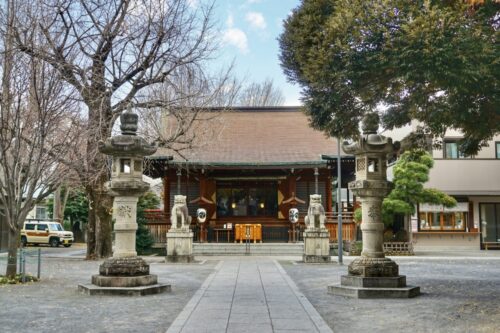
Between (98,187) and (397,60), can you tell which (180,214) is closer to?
(98,187)

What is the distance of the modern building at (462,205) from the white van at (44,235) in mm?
23906

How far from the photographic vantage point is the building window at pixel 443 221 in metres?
30.5

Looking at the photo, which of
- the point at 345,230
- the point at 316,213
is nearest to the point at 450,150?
the point at 345,230

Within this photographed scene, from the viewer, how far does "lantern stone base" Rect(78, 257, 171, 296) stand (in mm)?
10859

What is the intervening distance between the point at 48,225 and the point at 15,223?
83.7ft

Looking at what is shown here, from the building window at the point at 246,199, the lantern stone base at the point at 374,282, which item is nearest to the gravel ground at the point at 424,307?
the lantern stone base at the point at 374,282

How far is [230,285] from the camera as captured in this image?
1247 cm

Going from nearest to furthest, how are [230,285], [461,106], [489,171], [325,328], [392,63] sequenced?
[325,328] < [392,63] < [461,106] < [230,285] < [489,171]

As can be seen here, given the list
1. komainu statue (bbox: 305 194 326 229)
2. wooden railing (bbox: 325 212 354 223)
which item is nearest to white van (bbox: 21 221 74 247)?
wooden railing (bbox: 325 212 354 223)

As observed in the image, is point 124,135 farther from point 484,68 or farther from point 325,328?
point 484,68

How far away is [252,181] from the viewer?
1134 inches

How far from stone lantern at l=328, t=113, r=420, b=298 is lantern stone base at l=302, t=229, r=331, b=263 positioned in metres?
8.38

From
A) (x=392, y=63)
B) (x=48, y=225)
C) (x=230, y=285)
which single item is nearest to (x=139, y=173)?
(x=230, y=285)

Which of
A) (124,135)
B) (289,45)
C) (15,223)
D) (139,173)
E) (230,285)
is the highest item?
(289,45)
